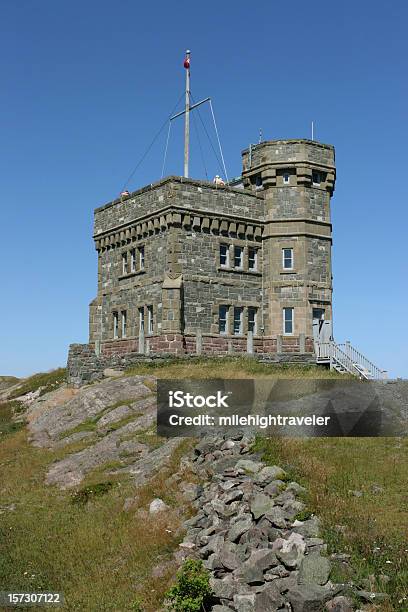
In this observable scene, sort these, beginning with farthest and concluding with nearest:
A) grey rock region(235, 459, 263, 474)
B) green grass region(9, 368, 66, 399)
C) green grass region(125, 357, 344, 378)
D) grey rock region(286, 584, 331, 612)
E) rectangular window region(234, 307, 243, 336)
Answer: green grass region(9, 368, 66, 399)
rectangular window region(234, 307, 243, 336)
green grass region(125, 357, 344, 378)
grey rock region(235, 459, 263, 474)
grey rock region(286, 584, 331, 612)

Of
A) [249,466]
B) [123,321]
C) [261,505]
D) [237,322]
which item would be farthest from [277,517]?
[123,321]

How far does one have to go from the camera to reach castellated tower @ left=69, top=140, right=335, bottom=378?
119ft

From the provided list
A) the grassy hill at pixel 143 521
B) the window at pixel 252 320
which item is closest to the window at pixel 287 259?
the window at pixel 252 320

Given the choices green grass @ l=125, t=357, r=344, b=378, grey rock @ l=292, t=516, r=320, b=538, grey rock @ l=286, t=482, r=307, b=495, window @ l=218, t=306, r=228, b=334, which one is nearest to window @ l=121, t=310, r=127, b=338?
window @ l=218, t=306, r=228, b=334

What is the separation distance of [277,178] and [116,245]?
34.9 ft

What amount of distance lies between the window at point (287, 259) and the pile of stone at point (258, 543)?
22.5 m

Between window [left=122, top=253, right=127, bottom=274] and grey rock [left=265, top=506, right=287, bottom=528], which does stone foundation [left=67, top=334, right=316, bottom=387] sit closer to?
window [left=122, top=253, right=127, bottom=274]

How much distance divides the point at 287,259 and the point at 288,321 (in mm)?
3577

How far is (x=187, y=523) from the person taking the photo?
620 inches

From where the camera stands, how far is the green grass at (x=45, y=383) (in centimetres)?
4172

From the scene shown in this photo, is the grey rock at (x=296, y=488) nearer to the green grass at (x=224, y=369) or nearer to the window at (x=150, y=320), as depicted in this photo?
the green grass at (x=224, y=369)

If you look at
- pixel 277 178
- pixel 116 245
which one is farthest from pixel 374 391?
pixel 116 245

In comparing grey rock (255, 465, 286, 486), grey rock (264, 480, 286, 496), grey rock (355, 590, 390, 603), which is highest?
grey rock (255, 465, 286, 486)

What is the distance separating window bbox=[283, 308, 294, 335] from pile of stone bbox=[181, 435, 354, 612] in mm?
21387
